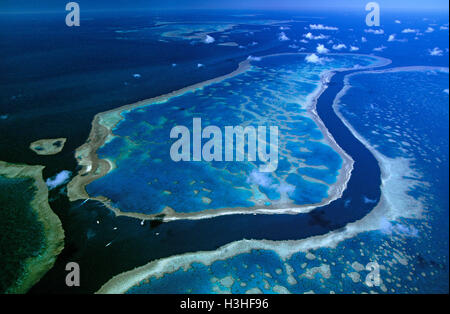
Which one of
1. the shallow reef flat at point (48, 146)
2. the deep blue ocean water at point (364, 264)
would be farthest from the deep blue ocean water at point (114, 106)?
the shallow reef flat at point (48, 146)

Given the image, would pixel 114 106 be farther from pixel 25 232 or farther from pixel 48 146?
pixel 25 232

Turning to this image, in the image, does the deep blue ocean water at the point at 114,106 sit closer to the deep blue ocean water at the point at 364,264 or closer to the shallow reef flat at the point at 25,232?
the deep blue ocean water at the point at 364,264

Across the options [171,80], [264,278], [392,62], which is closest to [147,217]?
[264,278]

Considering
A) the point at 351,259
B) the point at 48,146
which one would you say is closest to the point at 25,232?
the point at 48,146

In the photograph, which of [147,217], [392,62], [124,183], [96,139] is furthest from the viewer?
[392,62]

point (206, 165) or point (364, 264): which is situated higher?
point (206, 165)
